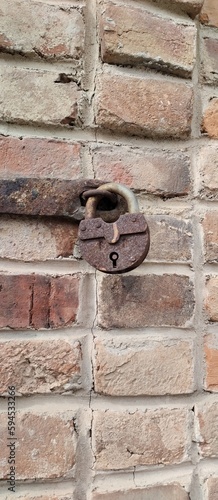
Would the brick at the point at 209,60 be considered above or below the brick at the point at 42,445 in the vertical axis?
above

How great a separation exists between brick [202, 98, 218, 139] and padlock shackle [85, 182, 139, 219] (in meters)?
0.18

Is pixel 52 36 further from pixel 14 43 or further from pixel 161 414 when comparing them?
pixel 161 414

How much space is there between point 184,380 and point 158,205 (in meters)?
0.21

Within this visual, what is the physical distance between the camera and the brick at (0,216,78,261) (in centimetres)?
62

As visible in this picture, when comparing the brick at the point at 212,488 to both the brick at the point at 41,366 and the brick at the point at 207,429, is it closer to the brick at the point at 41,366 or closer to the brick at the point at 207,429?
the brick at the point at 207,429

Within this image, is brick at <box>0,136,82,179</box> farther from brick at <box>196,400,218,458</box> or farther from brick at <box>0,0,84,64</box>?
brick at <box>196,400,218,458</box>

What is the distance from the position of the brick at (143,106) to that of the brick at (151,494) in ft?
1.37

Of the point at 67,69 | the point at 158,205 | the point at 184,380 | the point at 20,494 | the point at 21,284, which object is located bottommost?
the point at 20,494

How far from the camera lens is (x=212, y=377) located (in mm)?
657

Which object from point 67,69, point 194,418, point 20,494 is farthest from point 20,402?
point 67,69

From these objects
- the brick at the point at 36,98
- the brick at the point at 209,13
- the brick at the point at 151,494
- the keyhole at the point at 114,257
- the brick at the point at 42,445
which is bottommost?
the brick at the point at 151,494

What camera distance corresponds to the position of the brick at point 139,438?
60cm

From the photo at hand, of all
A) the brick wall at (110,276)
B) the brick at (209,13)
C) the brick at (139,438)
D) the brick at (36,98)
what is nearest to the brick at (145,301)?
the brick wall at (110,276)

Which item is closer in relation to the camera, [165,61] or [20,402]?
[20,402]
